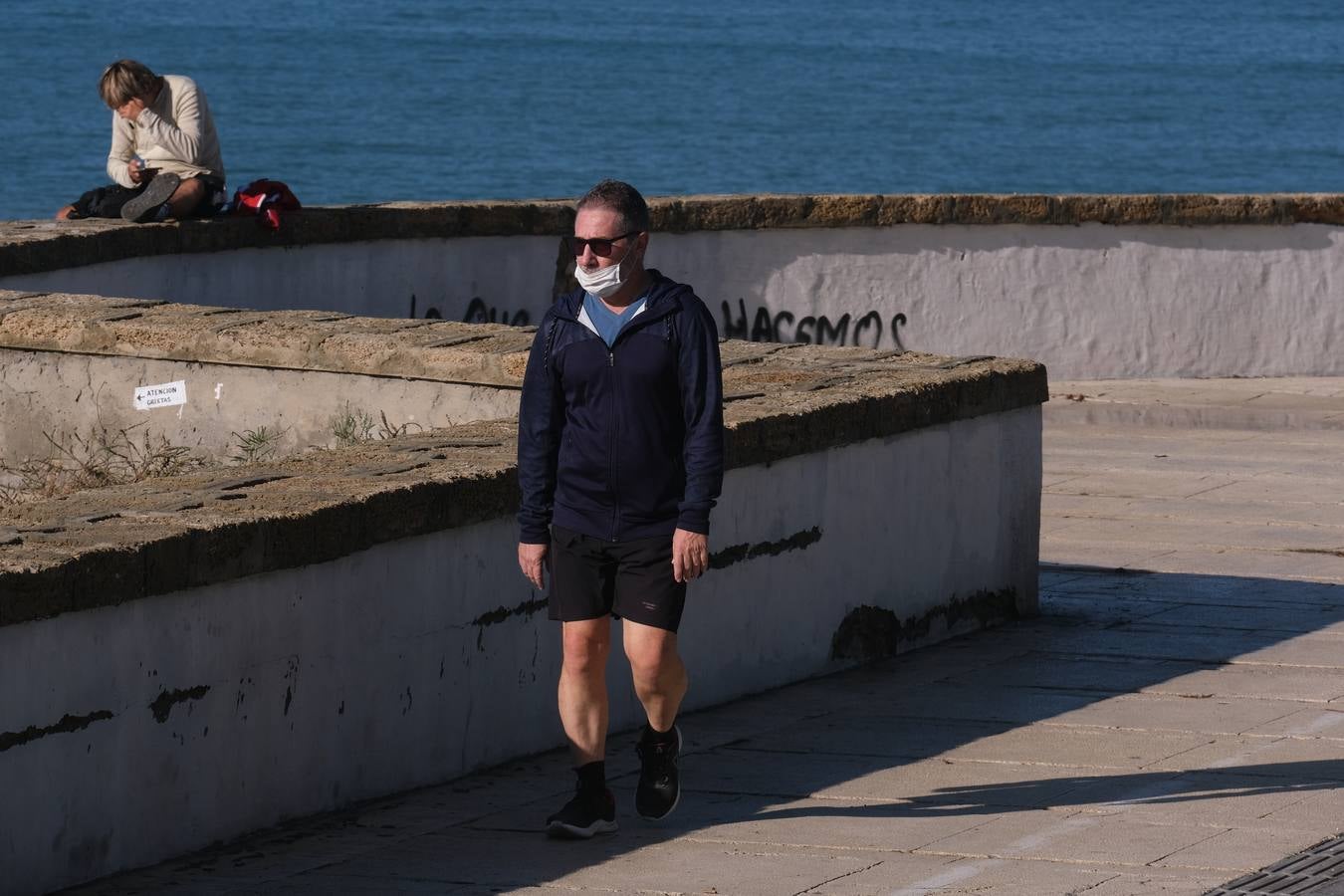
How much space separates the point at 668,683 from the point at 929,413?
2.69m

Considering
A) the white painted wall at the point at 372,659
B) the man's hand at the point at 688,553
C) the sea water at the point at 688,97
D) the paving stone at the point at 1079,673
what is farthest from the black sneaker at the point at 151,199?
the sea water at the point at 688,97

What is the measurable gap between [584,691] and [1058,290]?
10.9 m

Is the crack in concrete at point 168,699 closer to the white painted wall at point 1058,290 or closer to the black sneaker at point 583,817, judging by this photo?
the black sneaker at point 583,817

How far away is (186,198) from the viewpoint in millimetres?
12758

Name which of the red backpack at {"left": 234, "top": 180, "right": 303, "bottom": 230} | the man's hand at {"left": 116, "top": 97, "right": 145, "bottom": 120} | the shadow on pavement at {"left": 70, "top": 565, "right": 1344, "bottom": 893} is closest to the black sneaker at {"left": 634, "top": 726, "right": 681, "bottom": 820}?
the shadow on pavement at {"left": 70, "top": 565, "right": 1344, "bottom": 893}

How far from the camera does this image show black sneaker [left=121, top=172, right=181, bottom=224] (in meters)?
12.5

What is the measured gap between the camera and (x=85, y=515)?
6.08 metres

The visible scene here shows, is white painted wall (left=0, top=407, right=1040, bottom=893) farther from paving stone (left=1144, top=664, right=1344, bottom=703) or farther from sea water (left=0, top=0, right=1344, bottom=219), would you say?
sea water (left=0, top=0, right=1344, bottom=219)

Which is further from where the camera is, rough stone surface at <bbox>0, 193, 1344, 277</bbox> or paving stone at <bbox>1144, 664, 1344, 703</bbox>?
rough stone surface at <bbox>0, 193, 1344, 277</bbox>

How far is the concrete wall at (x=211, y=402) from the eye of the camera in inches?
356

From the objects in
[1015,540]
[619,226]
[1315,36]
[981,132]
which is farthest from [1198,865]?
[1315,36]

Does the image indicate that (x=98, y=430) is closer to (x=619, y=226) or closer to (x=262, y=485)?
(x=262, y=485)

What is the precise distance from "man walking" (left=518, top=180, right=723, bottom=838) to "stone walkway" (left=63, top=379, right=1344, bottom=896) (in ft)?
1.40

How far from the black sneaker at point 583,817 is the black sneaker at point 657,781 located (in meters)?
0.13
